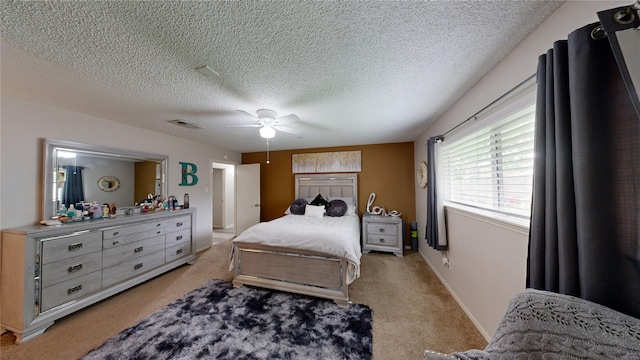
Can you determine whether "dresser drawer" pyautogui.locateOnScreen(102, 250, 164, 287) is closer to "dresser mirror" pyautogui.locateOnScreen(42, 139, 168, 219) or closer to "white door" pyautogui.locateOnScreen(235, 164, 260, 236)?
"dresser mirror" pyautogui.locateOnScreen(42, 139, 168, 219)

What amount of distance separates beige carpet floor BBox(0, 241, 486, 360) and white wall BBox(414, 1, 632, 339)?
23cm

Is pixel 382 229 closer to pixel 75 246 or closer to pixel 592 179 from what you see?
pixel 592 179

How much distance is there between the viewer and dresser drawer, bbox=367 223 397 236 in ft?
12.1

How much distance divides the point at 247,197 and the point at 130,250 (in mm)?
2585

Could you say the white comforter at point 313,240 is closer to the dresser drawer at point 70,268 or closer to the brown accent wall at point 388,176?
the dresser drawer at point 70,268

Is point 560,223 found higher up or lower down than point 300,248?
higher up

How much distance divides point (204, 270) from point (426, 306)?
3.30m

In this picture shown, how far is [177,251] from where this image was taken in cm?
317

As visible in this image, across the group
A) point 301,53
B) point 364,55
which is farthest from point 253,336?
point 364,55

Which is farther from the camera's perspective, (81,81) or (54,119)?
(54,119)

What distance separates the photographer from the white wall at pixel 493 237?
1.06 metres

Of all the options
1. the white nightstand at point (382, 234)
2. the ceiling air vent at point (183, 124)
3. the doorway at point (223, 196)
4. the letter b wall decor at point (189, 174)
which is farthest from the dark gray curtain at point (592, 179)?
the doorway at point (223, 196)

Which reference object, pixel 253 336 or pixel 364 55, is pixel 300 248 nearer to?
pixel 253 336

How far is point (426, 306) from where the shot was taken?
215 centimetres
